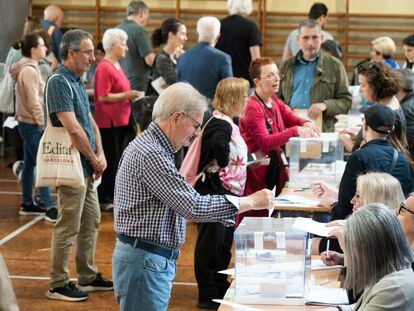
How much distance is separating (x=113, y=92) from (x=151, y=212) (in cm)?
441

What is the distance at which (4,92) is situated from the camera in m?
7.42

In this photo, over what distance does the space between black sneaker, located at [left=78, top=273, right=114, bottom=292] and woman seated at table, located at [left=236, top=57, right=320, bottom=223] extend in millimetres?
932

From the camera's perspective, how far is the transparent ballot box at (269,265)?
3.33m

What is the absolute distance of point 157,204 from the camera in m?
3.12

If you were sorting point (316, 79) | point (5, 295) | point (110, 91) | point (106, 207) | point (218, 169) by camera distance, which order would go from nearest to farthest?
point (5, 295) < point (218, 169) < point (316, 79) < point (110, 91) < point (106, 207)

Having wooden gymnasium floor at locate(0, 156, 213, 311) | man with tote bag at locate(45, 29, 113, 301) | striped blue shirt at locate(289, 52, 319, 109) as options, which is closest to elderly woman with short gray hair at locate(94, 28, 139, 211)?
wooden gymnasium floor at locate(0, 156, 213, 311)

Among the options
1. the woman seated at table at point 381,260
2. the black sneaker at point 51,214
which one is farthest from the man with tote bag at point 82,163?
the woman seated at table at point 381,260

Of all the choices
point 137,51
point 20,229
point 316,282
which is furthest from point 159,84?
point 316,282

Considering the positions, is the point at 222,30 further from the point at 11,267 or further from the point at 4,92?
the point at 11,267

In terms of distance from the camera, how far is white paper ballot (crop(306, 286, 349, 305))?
131 inches

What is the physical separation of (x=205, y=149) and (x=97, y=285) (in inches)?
49.4

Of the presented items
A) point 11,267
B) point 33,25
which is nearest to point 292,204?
point 11,267

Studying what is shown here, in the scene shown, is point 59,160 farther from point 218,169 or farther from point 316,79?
point 316,79

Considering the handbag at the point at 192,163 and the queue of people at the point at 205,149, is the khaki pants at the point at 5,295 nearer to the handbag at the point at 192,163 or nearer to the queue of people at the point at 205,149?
the queue of people at the point at 205,149
